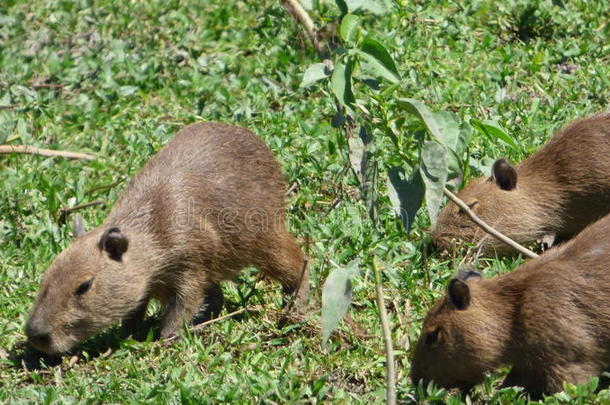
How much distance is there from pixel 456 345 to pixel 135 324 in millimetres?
2073

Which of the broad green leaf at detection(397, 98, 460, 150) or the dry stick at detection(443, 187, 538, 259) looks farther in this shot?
the dry stick at detection(443, 187, 538, 259)

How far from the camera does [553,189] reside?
7.46m

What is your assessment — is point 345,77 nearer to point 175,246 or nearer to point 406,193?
point 406,193

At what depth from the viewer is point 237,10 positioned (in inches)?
386

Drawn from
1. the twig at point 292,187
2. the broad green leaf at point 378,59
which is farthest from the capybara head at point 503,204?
the broad green leaf at point 378,59

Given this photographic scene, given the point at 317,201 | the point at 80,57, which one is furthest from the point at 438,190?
the point at 80,57

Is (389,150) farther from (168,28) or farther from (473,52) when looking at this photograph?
(168,28)

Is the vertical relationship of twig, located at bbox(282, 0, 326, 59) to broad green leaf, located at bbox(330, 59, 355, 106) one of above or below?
above

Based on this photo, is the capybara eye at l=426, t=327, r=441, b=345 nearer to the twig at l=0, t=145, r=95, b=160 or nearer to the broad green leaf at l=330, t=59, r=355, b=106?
the broad green leaf at l=330, t=59, r=355, b=106

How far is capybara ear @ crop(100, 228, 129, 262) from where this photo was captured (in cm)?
598

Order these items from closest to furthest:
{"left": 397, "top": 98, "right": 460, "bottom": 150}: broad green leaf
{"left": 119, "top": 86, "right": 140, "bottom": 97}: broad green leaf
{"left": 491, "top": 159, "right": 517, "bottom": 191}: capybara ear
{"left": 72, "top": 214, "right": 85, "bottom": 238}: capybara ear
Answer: {"left": 397, "top": 98, "right": 460, "bottom": 150}: broad green leaf < {"left": 72, "top": 214, "right": 85, "bottom": 238}: capybara ear < {"left": 491, "top": 159, "right": 517, "bottom": 191}: capybara ear < {"left": 119, "top": 86, "right": 140, "bottom": 97}: broad green leaf

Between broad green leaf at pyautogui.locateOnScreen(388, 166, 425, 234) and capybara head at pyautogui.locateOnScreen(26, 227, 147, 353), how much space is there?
200cm

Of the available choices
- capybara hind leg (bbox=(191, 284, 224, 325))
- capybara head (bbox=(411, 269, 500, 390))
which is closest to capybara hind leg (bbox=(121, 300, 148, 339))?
capybara hind leg (bbox=(191, 284, 224, 325))

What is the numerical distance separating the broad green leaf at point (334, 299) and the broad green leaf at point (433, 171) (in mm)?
435
